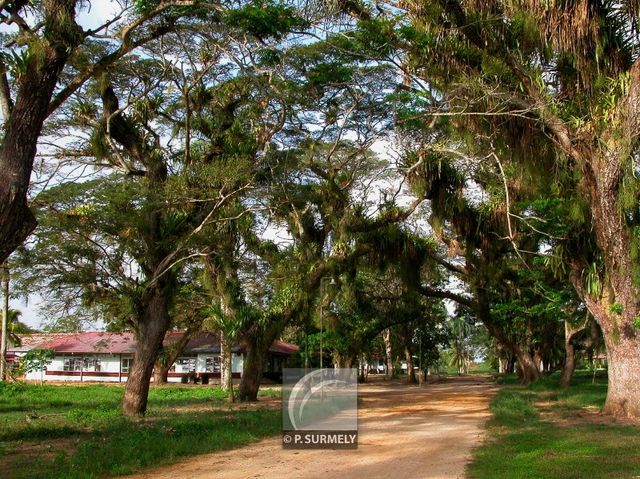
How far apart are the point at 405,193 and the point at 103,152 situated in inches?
364

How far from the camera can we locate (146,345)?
1570cm

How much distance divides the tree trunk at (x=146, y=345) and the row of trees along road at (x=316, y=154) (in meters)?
0.05

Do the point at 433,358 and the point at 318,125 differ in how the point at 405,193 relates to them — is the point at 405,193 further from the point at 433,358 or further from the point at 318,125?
the point at 433,358

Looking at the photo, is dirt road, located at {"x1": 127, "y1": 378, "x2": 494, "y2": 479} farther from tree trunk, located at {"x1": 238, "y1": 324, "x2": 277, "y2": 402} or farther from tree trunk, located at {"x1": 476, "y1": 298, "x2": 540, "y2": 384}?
tree trunk, located at {"x1": 476, "y1": 298, "x2": 540, "y2": 384}

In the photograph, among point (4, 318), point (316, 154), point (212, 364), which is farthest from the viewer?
point (212, 364)

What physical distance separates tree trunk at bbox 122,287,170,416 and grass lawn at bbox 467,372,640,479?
778cm

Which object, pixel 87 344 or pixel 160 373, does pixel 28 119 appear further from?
pixel 87 344

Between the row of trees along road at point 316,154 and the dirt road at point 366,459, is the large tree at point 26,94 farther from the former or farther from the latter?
the dirt road at point 366,459

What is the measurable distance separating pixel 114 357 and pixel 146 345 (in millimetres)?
30680

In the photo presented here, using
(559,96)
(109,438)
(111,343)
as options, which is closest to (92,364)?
(111,343)

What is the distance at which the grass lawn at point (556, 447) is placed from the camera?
7934 mm

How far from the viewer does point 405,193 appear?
21.0m

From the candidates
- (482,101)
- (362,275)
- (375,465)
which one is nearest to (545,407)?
(482,101)

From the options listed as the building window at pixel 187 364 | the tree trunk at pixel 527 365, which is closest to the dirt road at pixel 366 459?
the tree trunk at pixel 527 365
